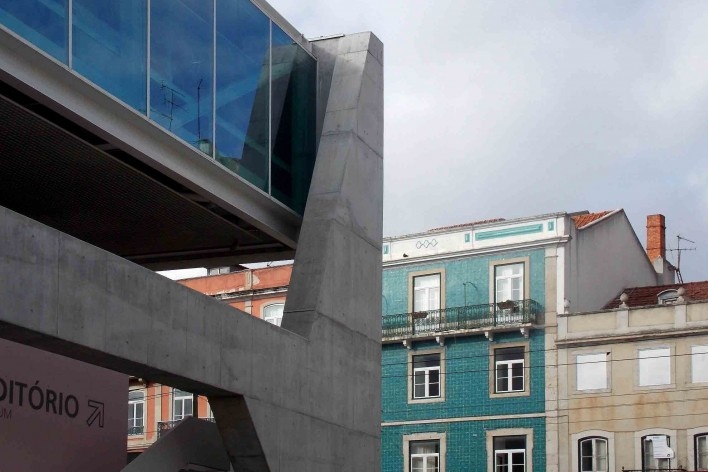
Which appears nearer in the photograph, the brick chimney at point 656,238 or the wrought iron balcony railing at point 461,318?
the wrought iron balcony railing at point 461,318

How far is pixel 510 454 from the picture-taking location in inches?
1989

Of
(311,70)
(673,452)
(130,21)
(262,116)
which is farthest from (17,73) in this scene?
(673,452)

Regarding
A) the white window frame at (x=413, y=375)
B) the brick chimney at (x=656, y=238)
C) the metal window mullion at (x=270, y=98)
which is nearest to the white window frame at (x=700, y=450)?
the white window frame at (x=413, y=375)

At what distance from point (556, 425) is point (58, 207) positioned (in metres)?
31.5

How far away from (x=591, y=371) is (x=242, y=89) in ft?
103

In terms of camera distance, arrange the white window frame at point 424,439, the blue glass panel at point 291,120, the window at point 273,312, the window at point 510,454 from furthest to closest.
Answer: the window at point 273,312
the white window frame at point 424,439
the window at point 510,454
the blue glass panel at point 291,120

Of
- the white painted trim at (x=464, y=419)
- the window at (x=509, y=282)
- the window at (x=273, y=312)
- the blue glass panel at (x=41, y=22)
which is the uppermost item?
the window at (x=509, y=282)

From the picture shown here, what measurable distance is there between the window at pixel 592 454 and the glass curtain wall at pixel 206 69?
29713 millimetres

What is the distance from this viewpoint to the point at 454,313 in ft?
173

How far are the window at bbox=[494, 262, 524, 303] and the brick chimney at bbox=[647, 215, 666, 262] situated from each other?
10415 mm

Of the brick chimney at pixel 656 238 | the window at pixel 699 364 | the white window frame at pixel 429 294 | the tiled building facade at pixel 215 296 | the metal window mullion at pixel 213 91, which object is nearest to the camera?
the metal window mullion at pixel 213 91

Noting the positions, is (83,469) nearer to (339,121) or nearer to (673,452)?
(339,121)

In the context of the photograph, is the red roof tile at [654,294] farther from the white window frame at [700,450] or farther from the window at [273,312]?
the window at [273,312]

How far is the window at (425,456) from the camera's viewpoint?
5222 cm
